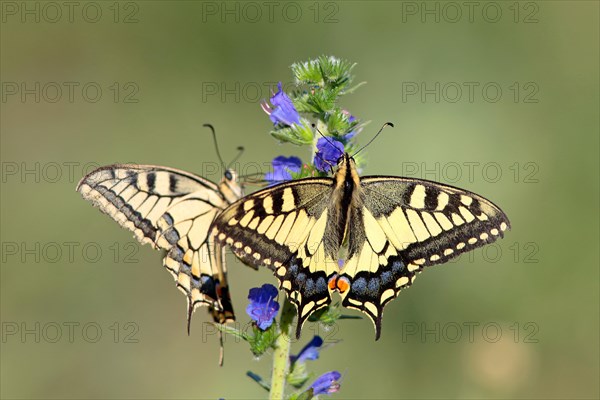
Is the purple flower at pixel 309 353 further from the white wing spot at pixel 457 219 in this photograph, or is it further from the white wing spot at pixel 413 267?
the white wing spot at pixel 457 219

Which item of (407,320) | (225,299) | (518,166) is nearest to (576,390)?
(407,320)

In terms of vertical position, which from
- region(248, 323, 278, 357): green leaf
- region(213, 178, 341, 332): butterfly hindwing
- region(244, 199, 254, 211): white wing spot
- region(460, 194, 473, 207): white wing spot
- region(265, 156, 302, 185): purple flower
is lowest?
region(248, 323, 278, 357): green leaf

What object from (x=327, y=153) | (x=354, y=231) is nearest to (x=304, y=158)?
(x=354, y=231)

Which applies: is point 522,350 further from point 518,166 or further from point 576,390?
point 518,166

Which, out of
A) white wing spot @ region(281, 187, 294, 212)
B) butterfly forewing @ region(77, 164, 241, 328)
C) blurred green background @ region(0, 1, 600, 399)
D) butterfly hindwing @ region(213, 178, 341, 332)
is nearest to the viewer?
butterfly hindwing @ region(213, 178, 341, 332)

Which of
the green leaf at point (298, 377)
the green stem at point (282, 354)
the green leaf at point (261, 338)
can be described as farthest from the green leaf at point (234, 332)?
the green leaf at point (298, 377)

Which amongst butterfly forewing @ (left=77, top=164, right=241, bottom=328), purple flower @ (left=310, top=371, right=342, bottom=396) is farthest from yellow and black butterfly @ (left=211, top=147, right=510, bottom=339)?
butterfly forewing @ (left=77, top=164, right=241, bottom=328)

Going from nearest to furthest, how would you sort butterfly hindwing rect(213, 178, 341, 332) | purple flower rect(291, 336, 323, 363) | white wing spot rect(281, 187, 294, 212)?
butterfly hindwing rect(213, 178, 341, 332) → white wing spot rect(281, 187, 294, 212) → purple flower rect(291, 336, 323, 363)

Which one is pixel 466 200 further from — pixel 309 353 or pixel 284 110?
pixel 309 353

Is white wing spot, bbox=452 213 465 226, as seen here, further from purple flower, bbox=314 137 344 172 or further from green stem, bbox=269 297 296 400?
green stem, bbox=269 297 296 400
